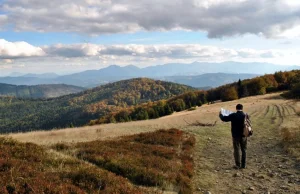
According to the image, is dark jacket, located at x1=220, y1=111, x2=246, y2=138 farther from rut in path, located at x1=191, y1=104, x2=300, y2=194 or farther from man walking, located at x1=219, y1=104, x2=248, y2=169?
rut in path, located at x1=191, y1=104, x2=300, y2=194

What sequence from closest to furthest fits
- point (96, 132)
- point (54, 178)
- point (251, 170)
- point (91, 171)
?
1. point (54, 178)
2. point (91, 171)
3. point (251, 170)
4. point (96, 132)

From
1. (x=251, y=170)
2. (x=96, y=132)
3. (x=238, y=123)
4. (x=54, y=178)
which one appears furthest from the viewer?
(x=96, y=132)

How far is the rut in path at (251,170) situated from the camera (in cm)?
1068

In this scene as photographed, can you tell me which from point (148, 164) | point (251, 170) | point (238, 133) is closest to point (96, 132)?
point (148, 164)

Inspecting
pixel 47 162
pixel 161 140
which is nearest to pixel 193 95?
pixel 161 140

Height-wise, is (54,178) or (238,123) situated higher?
(238,123)

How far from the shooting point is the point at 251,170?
13227mm

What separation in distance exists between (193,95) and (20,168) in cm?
13672

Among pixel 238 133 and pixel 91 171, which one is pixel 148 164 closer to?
pixel 91 171

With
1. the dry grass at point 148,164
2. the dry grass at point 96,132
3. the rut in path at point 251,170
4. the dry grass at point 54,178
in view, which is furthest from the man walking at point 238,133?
the dry grass at point 96,132

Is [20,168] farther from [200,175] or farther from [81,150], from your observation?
[200,175]

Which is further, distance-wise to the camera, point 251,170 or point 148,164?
point 251,170

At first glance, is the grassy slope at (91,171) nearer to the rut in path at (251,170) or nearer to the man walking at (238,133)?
the rut in path at (251,170)

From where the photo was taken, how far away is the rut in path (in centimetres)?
1068
